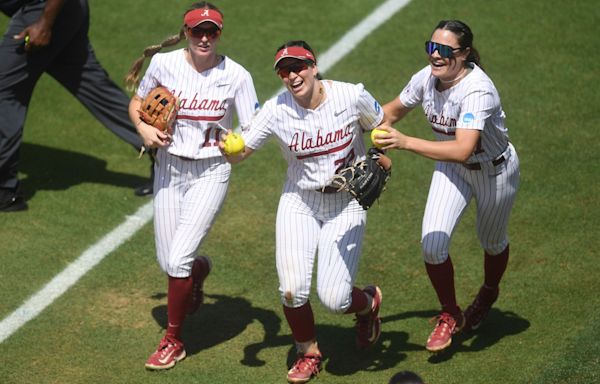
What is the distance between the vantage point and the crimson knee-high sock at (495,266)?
22.9 ft

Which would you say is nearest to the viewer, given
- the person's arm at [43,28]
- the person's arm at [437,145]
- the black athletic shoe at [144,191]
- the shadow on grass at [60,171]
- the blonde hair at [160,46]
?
the person's arm at [437,145]

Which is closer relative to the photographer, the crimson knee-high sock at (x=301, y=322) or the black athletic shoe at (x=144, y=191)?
the crimson knee-high sock at (x=301, y=322)

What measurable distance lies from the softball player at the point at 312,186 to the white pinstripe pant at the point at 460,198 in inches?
17.3

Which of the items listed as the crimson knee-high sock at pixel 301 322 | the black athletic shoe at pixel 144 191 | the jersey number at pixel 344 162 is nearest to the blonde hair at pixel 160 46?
the jersey number at pixel 344 162

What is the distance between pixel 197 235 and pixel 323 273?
2.78 ft

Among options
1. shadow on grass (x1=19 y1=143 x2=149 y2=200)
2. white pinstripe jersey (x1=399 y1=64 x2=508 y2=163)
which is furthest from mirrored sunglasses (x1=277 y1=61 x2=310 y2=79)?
shadow on grass (x1=19 y1=143 x2=149 y2=200)

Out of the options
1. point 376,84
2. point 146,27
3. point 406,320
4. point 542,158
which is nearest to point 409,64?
point 376,84

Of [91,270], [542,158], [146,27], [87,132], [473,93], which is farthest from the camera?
[146,27]

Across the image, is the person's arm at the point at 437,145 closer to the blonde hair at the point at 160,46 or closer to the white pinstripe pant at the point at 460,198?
the white pinstripe pant at the point at 460,198

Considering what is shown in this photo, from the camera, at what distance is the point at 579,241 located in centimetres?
794

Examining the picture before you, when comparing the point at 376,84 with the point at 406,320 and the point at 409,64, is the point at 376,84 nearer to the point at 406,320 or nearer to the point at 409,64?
the point at 409,64

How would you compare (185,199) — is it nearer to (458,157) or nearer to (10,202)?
(458,157)

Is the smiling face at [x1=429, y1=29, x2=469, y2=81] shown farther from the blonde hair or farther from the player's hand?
the player's hand

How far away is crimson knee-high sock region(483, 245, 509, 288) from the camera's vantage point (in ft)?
22.9
